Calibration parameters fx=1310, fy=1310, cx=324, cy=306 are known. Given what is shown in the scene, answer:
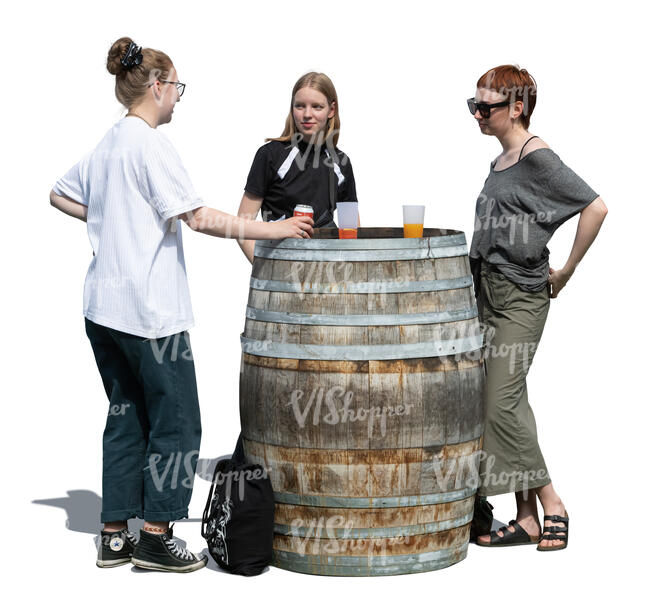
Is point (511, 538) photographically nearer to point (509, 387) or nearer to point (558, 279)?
point (509, 387)

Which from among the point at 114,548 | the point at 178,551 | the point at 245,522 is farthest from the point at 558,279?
the point at 114,548

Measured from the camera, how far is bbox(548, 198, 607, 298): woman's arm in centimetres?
676

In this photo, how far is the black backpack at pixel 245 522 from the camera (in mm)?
6383

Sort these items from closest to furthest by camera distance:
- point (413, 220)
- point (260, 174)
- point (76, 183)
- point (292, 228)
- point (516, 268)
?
point (292, 228)
point (76, 183)
point (413, 220)
point (516, 268)
point (260, 174)

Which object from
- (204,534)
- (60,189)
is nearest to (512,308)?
(204,534)

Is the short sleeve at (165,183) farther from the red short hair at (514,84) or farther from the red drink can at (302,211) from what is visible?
the red short hair at (514,84)

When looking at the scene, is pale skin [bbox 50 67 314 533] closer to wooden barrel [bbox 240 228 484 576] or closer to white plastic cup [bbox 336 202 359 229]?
wooden barrel [bbox 240 228 484 576]

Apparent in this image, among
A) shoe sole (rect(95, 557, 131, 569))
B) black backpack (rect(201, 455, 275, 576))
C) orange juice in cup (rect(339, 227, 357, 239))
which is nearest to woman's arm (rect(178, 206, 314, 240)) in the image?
orange juice in cup (rect(339, 227, 357, 239))

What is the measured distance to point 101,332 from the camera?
21.5 feet

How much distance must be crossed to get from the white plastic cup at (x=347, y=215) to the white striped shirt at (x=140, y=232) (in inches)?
34.6

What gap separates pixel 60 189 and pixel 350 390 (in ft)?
6.05

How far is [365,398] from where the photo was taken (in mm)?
6191

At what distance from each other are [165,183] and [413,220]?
1324 mm

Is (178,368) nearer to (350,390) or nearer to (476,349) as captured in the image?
(350,390)
